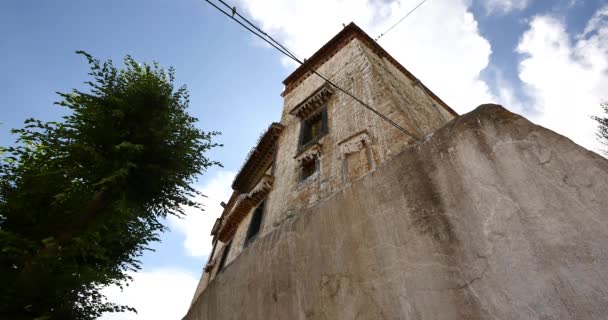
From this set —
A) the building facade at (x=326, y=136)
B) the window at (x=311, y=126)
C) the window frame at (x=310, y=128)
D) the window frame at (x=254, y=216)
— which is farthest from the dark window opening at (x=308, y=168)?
the window frame at (x=254, y=216)

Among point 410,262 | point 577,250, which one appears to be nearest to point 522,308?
point 577,250

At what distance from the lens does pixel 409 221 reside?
1921mm

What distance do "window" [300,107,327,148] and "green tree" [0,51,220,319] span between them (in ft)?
16.9

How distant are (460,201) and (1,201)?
7.61 meters

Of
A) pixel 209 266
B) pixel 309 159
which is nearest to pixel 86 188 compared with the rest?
pixel 309 159

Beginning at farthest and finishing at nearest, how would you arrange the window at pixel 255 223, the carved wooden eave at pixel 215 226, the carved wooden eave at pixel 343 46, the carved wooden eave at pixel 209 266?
the carved wooden eave at pixel 215 226, the carved wooden eave at pixel 209 266, the carved wooden eave at pixel 343 46, the window at pixel 255 223

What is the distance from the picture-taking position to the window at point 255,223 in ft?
33.4

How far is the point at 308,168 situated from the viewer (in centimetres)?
984

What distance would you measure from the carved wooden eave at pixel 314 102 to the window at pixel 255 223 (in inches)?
162

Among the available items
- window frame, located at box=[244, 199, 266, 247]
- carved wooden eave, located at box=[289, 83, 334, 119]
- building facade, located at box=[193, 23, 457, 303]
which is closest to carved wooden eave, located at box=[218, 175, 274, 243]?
building facade, located at box=[193, 23, 457, 303]

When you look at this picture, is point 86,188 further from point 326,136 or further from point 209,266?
point 209,266

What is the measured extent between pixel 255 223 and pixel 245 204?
117 centimetres

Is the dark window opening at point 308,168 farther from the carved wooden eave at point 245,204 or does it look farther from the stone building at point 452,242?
the stone building at point 452,242

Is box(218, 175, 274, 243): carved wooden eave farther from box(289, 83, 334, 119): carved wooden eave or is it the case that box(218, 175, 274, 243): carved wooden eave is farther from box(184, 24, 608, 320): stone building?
box(184, 24, 608, 320): stone building
